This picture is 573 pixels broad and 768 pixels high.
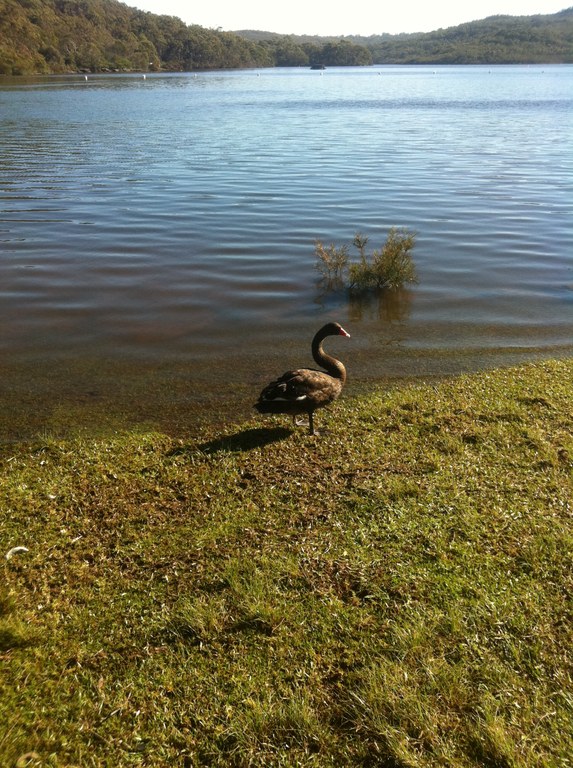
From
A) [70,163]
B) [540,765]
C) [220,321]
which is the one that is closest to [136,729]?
[540,765]

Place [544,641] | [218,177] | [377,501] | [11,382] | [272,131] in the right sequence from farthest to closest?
1. [272,131]
2. [218,177]
3. [11,382]
4. [377,501]
5. [544,641]

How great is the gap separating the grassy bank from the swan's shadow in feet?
0.19

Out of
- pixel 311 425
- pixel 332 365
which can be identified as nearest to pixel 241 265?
pixel 332 365

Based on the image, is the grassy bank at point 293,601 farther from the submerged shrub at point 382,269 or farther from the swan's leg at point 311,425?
the submerged shrub at point 382,269

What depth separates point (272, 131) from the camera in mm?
49125

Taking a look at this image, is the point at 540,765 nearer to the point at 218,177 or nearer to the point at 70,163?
the point at 218,177

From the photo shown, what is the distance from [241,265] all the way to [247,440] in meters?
11.0

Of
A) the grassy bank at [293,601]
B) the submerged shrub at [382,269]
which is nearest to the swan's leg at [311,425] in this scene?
the grassy bank at [293,601]

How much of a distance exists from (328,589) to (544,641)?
72.5 inches

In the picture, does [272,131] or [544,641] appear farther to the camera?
[272,131]

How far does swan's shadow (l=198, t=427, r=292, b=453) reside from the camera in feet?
27.7

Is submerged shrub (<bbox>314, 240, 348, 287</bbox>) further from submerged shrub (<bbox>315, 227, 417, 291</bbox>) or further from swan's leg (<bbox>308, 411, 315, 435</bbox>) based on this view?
swan's leg (<bbox>308, 411, 315, 435</bbox>)

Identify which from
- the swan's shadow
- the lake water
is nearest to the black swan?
the swan's shadow

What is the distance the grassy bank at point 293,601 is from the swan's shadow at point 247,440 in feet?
0.19
